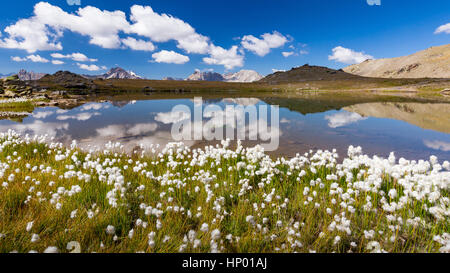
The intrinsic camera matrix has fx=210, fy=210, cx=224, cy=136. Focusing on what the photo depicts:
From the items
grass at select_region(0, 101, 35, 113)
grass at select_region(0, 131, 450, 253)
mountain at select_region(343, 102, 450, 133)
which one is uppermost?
grass at select_region(0, 101, 35, 113)

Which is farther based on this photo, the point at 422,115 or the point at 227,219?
the point at 422,115

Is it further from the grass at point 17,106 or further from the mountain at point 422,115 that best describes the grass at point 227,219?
the grass at point 17,106

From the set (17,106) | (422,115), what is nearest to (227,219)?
(422,115)

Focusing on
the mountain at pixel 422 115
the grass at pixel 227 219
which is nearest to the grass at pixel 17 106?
the grass at pixel 227 219

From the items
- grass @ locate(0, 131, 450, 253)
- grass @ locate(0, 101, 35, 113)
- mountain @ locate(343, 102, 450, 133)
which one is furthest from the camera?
grass @ locate(0, 101, 35, 113)

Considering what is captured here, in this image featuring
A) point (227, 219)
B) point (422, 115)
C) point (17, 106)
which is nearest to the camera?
point (227, 219)

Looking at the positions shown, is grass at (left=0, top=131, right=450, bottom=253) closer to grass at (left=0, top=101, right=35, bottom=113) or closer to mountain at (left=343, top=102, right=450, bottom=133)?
mountain at (left=343, top=102, right=450, bottom=133)

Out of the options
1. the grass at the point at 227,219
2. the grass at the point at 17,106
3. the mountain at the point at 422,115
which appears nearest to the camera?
the grass at the point at 227,219

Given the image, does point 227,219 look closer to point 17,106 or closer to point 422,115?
point 422,115

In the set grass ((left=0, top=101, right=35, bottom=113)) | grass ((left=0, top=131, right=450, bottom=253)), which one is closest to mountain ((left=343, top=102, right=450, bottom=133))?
grass ((left=0, top=131, right=450, bottom=253))

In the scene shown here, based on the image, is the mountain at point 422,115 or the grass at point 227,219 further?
the mountain at point 422,115

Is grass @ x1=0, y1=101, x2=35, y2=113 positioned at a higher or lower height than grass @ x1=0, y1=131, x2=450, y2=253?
higher
